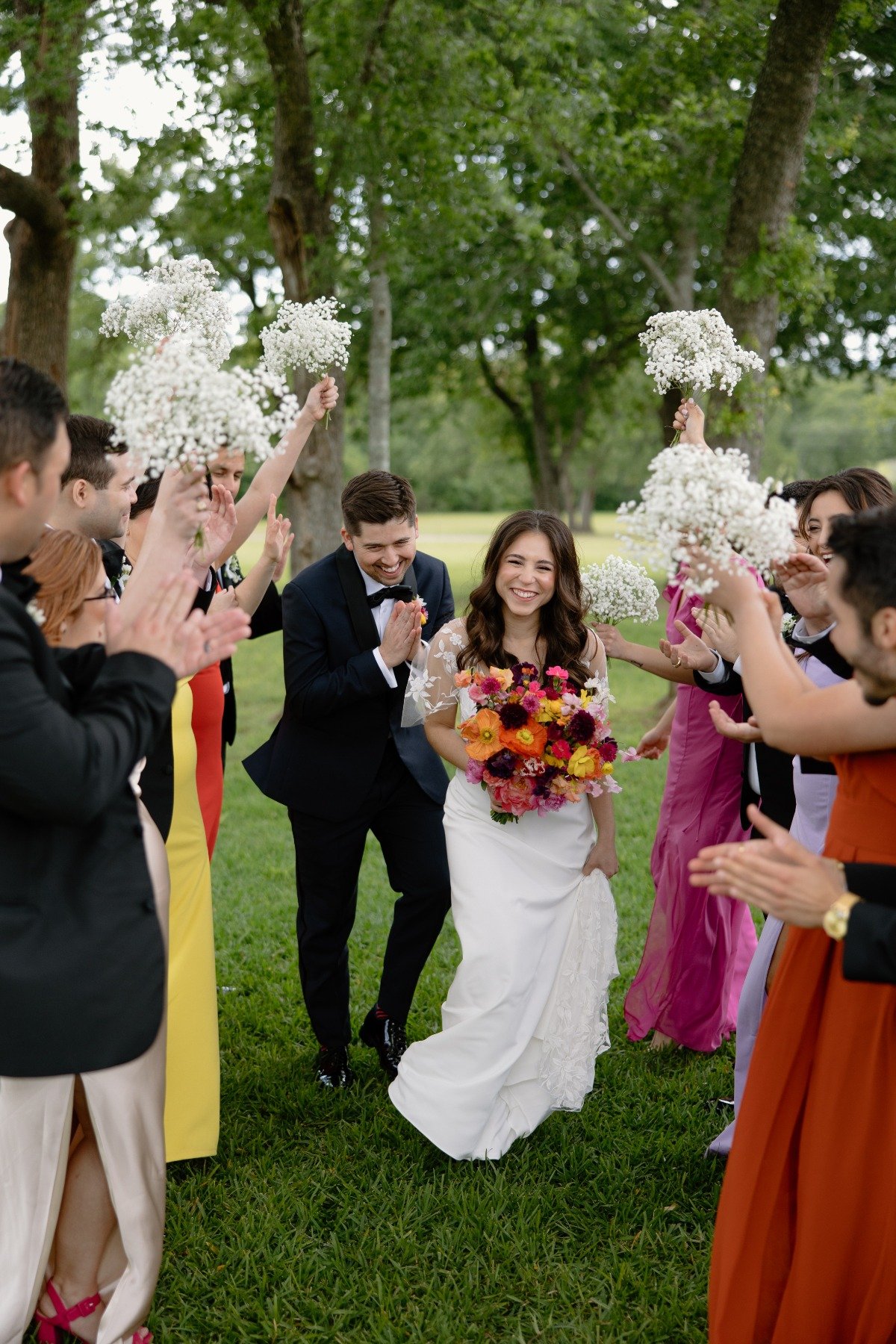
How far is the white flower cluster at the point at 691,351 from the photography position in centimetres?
459

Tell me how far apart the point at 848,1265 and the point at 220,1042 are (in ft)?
11.4

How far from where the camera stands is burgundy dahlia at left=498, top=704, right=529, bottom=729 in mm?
4574

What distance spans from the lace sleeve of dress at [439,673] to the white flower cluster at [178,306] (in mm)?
1498

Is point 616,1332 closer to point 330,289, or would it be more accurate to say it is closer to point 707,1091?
point 707,1091

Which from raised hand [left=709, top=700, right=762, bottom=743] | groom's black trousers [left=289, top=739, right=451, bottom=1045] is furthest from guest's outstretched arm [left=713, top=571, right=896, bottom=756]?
groom's black trousers [left=289, top=739, right=451, bottom=1045]

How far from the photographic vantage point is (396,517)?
5.05 meters

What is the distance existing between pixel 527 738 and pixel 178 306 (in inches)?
88.9

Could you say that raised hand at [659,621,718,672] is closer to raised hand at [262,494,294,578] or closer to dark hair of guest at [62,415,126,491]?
raised hand at [262,494,294,578]

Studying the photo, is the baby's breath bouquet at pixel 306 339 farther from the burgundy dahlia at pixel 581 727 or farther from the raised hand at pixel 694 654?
the raised hand at pixel 694 654

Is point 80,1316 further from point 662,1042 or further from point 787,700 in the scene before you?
point 662,1042

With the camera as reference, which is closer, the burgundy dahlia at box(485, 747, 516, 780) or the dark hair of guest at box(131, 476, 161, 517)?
the burgundy dahlia at box(485, 747, 516, 780)

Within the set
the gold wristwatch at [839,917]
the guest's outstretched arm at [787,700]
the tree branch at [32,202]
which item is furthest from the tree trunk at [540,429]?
the gold wristwatch at [839,917]

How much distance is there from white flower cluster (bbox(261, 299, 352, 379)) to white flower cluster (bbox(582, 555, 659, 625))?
4.81 ft

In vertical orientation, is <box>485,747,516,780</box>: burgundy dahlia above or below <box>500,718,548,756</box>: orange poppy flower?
below
